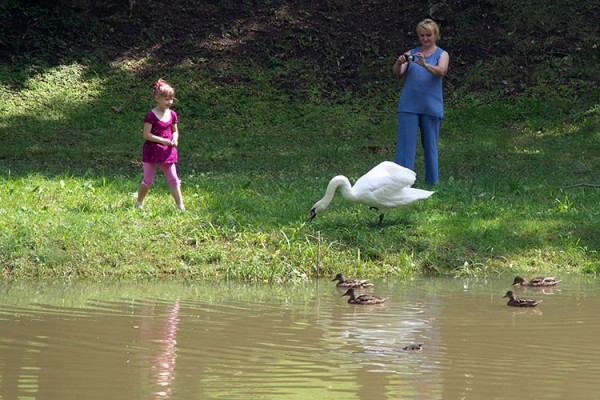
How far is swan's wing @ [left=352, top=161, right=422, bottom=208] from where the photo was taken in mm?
10508

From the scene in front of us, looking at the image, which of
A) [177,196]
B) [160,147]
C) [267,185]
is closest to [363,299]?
[177,196]

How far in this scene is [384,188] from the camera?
34.5 feet

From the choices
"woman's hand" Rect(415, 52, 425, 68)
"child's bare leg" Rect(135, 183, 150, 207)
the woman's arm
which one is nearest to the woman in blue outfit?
the woman's arm

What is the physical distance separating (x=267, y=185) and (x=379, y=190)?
3.00 metres

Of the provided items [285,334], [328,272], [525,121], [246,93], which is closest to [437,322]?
[285,334]

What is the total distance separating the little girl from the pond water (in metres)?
2.15

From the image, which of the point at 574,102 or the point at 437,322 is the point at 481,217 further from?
the point at 574,102

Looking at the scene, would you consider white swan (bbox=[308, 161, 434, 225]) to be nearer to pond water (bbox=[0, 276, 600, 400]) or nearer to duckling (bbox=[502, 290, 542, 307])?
pond water (bbox=[0, 276, 600, 400])

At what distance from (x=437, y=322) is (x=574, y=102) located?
13183mm

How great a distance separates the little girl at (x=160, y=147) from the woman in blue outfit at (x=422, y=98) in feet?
9.91

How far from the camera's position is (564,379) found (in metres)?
5.98

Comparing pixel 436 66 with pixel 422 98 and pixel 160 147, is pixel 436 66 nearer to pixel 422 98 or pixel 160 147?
pixel 422 98

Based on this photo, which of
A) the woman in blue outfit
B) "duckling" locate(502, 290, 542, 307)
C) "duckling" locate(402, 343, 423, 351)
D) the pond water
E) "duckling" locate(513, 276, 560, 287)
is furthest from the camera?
the woman in blue outfit

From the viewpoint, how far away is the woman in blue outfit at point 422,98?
12812 mm
